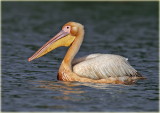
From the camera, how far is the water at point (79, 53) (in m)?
8.33

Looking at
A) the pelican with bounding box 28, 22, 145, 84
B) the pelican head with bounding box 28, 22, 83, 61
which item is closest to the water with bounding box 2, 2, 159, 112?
the pelican with bounding box 28, 22, 145, 84

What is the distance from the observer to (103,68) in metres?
10.1

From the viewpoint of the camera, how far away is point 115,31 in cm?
1986

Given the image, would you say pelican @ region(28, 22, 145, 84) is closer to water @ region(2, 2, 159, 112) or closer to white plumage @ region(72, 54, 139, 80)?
white plumage @ region(72, 54, 139, 80)

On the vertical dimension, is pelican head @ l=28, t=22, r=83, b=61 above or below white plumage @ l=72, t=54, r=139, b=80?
above

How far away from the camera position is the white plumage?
10023 millimetres

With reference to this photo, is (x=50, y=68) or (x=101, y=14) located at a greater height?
(x=101, y=14)

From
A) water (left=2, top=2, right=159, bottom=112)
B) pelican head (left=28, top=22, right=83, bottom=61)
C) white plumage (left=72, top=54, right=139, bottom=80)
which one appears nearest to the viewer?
water (left=2, top=2, right=159, bottom=112)

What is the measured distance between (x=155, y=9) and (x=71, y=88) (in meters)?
19.8

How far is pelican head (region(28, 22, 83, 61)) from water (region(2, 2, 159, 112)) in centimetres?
57

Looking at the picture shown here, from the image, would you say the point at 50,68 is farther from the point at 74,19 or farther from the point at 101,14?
the point at 101,14

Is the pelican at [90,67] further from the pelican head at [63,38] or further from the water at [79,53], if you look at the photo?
the water at [79,53]

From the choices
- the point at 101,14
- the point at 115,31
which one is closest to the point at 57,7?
the point at 101,14

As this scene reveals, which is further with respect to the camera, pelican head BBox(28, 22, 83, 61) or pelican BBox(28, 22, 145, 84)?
pelican head BBox(28, 22, 83, 61)
